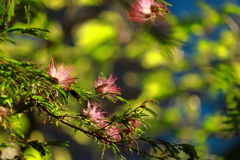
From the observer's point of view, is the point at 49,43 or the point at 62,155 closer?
the point at 49,43

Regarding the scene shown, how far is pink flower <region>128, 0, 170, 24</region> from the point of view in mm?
555

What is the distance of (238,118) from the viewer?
828mm

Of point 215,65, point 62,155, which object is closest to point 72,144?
point 62,155

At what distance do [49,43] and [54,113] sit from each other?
5.51 feet

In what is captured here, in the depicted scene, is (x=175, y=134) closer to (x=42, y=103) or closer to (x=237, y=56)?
(x=237, y=56)

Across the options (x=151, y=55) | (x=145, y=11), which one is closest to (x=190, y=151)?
(x=145, y=11)

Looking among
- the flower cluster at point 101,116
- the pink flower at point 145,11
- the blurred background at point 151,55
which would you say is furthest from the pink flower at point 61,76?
the blurred background at point 151,55

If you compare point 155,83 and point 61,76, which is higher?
point 61,76

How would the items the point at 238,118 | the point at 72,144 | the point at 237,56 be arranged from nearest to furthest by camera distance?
the point at 238,118
the point at 237,56
the point at 72,144

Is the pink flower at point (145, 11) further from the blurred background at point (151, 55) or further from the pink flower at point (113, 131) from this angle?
the blurred background at point (151, 55)

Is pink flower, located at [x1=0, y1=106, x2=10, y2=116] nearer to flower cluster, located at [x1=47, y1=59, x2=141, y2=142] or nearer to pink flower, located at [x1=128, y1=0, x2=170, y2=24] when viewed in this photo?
flower cluster, located at [x1=47, y1=59, x2=141, y2=142]

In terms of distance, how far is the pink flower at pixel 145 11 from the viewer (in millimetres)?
555

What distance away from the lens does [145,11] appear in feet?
1.85

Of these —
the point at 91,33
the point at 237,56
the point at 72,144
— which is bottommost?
the point at 72,144
